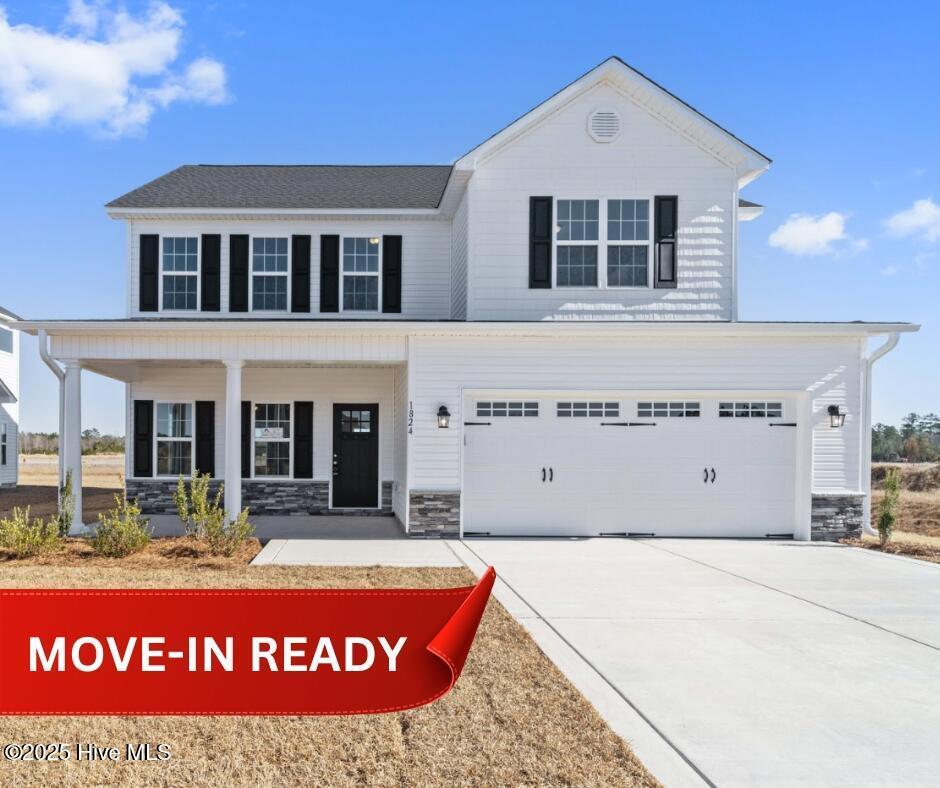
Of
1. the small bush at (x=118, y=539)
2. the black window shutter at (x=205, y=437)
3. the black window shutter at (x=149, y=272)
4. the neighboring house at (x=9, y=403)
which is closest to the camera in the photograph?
the small bush at (x=118, y=539)

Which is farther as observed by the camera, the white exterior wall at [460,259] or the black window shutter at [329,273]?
the black window shutter at [329,273]

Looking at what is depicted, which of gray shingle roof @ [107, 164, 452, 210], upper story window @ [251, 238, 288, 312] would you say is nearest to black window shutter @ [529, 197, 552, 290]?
gray shingle roof @ [107, 164, 452, 210]

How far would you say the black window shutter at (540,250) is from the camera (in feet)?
44.0

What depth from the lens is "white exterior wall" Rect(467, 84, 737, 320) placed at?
13406 mm

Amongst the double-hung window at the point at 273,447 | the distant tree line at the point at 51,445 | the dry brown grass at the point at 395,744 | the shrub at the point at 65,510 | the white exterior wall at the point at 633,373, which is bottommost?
the distant tree line at the point at 51,445

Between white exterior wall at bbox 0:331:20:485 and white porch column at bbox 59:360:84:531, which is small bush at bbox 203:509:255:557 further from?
white exterior wall at bbox 0:331:20:485

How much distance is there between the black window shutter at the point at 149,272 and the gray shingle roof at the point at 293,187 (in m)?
0.75

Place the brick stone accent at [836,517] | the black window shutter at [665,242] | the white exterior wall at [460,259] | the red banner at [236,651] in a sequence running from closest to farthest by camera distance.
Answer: the red banner at [236,651], the brick stone accent at [836,517], the black window shutter at [665,242], the white exterior wall at [460,259]

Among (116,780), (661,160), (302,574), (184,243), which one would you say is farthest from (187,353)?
(116,780)

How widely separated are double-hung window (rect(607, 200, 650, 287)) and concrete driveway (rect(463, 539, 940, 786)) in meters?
4.87

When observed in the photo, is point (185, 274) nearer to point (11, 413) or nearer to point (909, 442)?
point (11, 413)

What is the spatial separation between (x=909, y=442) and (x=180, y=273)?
41438 millimetres

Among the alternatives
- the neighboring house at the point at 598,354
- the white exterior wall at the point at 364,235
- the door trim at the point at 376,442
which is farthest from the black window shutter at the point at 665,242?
the door trim at the point at 376,442

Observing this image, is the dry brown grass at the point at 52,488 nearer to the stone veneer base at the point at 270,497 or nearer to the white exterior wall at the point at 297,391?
the stone veneer base at the point at 270,497
